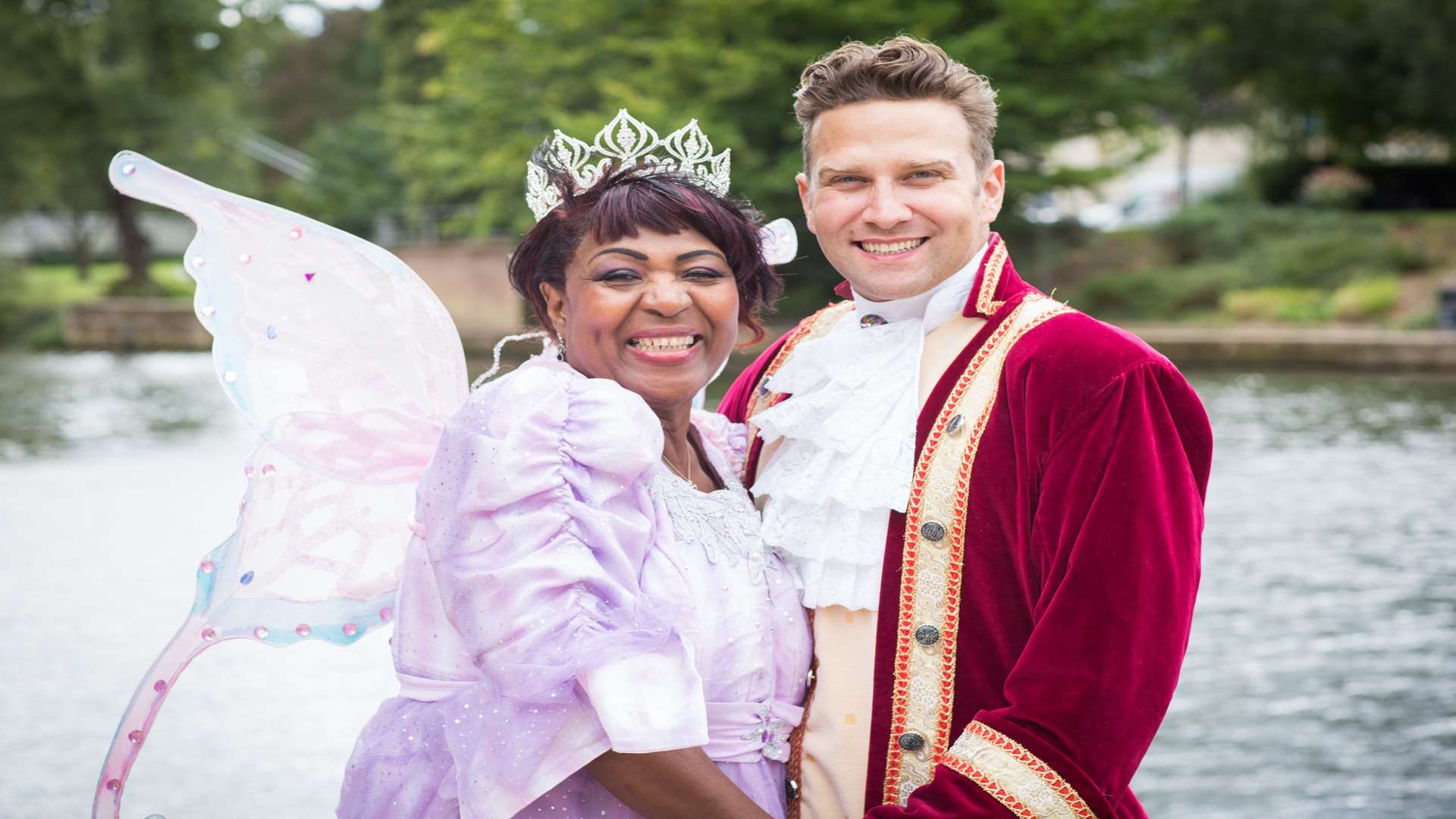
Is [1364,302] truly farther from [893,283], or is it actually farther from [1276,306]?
[893,283]

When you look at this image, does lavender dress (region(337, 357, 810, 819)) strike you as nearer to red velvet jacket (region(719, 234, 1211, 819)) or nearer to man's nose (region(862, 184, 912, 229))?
red velvet jacket (region(719, 234, 1211, 819))

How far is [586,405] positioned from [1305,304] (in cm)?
1775

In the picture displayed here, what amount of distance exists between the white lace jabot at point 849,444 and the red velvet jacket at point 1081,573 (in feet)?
0.57

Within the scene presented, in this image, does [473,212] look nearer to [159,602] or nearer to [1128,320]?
[1128,320]

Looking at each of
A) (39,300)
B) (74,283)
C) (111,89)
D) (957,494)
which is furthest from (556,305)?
(74,283)

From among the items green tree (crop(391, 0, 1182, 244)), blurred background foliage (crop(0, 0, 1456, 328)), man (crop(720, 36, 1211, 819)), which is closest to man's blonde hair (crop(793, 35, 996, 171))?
man (crop(720, 36, 1211, 819))

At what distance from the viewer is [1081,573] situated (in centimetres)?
194

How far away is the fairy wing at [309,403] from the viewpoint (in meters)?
2.32

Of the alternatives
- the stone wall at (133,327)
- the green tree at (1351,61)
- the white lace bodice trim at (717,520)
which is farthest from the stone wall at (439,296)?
the white lace bodice trim at (717,520)

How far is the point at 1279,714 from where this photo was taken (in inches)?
239

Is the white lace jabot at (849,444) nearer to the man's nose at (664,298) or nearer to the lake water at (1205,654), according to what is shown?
the man's nose at (664,298)

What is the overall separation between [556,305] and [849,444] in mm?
518

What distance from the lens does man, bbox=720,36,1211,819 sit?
1.94 metres

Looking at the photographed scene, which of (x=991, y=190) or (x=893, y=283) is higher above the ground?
(x=991, y=190)
